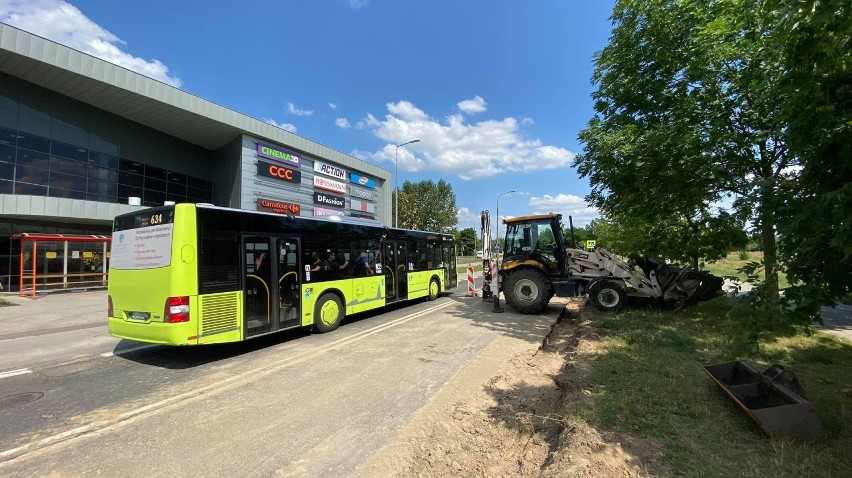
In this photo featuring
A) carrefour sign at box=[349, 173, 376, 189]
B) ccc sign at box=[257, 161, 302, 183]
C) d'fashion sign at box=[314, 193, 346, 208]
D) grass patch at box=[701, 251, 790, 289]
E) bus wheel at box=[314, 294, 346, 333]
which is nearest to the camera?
grass patch at box=[701, 251, 790, 289]

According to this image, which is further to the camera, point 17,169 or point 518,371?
point 17,169

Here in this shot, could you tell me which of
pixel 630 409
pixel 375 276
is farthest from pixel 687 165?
pixel 375 276

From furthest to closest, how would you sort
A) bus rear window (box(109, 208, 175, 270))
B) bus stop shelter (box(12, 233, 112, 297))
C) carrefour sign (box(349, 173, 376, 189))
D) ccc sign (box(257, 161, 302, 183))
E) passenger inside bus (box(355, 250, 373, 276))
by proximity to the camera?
1. carrefour sign (box(349, 173, 376, 189))
2. ccc sign (box(257, 161, 302, 183))
3. bus stop shelter (box(12, 233, 112, 297))
4. passenger inside bus (box(355, 250, 373, 276))
5. bus rear window (box(109, 208, 175, 270))

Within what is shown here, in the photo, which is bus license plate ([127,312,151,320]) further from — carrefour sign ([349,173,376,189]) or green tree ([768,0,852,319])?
carrefour sign ([349,173,376,189])

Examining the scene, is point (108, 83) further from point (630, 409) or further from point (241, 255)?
point (630, 409)

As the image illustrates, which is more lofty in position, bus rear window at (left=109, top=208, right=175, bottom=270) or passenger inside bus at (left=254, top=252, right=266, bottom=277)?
bus rear window at (left=109, top=208, right=175, bottom=270)

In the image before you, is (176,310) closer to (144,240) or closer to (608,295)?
(144,240)

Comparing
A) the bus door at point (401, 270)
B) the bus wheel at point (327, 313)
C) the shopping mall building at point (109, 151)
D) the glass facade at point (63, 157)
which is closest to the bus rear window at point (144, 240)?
the bus wheel at point (327, 313)

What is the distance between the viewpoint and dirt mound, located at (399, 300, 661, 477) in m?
3.30

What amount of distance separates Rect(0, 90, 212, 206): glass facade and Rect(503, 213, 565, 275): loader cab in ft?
72.6

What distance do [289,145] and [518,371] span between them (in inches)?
1111

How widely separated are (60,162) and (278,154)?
39.9 ft

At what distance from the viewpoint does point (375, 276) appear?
39.5ft

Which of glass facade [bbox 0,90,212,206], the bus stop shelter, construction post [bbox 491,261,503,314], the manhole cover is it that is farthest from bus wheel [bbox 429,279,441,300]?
glass facade [bbox 0,90,212,206]
